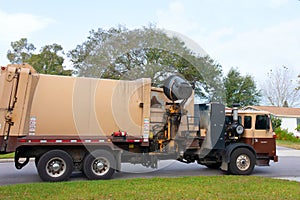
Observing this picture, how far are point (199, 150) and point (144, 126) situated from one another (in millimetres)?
2174

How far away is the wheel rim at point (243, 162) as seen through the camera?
983 centimetres

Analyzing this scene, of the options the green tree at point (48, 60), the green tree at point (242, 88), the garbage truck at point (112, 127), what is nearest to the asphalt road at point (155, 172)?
the garbage truck at point (112, 127)

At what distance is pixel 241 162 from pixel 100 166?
4494 millimetres

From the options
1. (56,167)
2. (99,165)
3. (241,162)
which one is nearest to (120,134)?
(99,165)

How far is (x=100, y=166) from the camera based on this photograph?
877 cm

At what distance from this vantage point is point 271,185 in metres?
7.52

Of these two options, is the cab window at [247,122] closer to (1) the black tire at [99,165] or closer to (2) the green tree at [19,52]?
(1) the black tire at [99,165]

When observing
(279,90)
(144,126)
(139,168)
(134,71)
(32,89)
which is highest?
(279,90)

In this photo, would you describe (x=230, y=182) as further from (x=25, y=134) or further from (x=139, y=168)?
(x=25, y=134)

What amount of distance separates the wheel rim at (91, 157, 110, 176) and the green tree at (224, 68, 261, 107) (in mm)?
37236

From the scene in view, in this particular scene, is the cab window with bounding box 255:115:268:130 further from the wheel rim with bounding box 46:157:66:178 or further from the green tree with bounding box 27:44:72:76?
the green tree with bounding box 27:44:72:76

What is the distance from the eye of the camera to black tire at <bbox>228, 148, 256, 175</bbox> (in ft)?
32.0

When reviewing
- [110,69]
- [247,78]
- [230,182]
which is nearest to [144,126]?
[110,69]

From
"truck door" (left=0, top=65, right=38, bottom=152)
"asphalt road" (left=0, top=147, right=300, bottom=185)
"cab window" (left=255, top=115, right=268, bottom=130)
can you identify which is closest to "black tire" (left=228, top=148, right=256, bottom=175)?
"asphalt road" (left=0, top=147, right=300, bottom=185)
